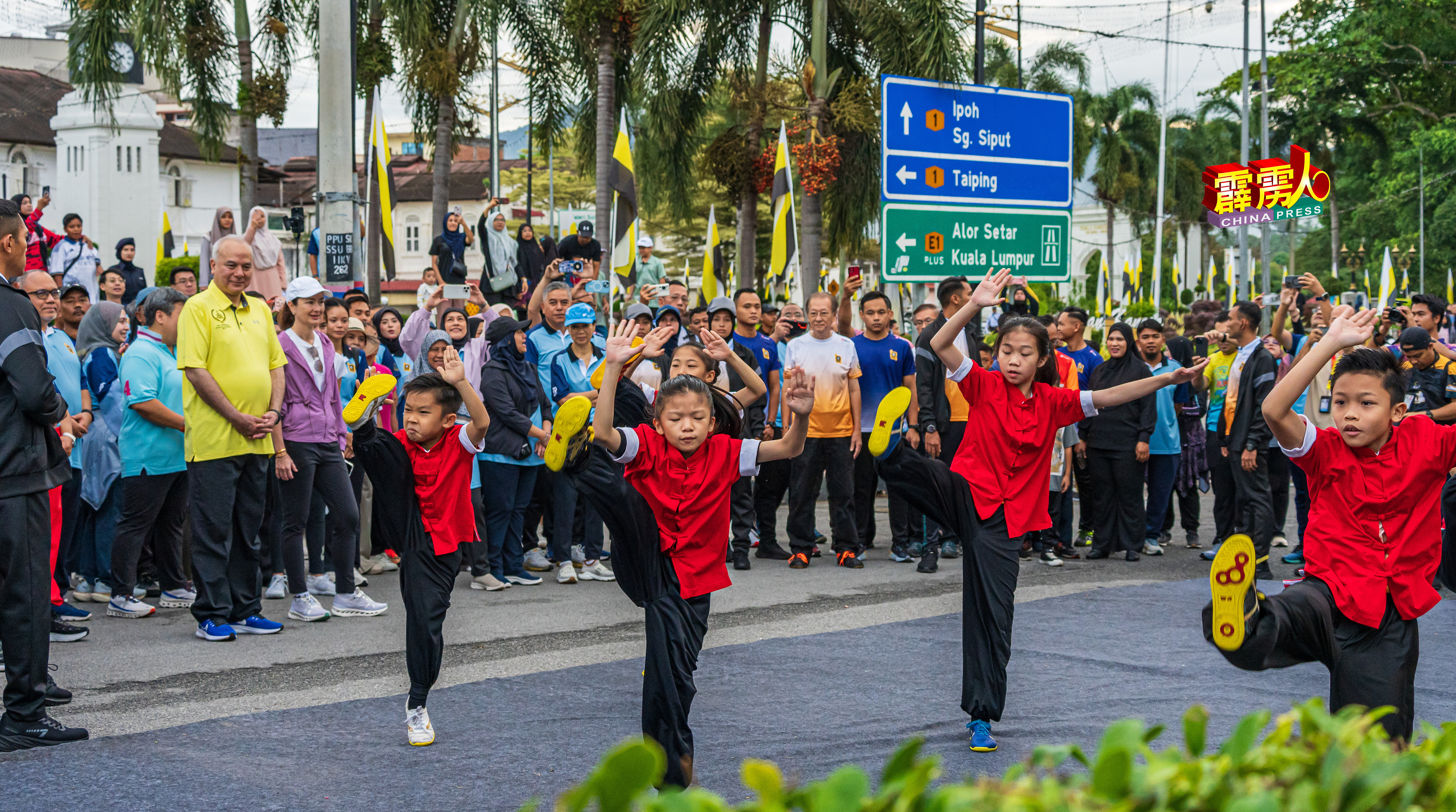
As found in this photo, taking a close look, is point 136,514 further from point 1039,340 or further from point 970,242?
point 970,242

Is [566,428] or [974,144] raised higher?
[974,144]

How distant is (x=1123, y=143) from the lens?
6147 centimetres

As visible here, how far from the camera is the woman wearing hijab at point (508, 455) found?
30.8 ft

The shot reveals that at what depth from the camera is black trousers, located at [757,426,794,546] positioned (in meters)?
10.8

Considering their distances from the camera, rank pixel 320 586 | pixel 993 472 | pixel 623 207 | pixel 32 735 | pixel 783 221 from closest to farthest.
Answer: pixel 32 735
pixel 993 472
pixel 320 586
pixel 783 221
pixel 623 207

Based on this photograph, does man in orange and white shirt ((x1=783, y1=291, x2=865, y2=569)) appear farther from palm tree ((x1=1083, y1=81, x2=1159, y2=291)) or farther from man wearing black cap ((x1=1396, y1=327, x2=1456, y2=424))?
palm tree ((x1=1083, y1=81, x2=1159, y2=291))

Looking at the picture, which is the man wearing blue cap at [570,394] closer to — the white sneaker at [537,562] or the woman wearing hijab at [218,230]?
the white sneaker at [537,562]

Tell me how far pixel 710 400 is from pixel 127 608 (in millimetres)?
5027

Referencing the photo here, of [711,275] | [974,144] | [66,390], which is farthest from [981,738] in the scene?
[711,275]

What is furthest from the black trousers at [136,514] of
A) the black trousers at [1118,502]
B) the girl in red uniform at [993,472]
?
the black trousers at [1118,502]

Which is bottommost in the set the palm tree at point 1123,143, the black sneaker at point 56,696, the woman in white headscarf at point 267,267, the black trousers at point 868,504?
the black sneaker at point 56,696

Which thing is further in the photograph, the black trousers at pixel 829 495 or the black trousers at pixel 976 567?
the black trousers at pixel 829 495

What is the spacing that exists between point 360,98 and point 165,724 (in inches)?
921

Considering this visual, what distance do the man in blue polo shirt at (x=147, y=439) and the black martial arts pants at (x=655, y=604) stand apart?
14.5 ft
